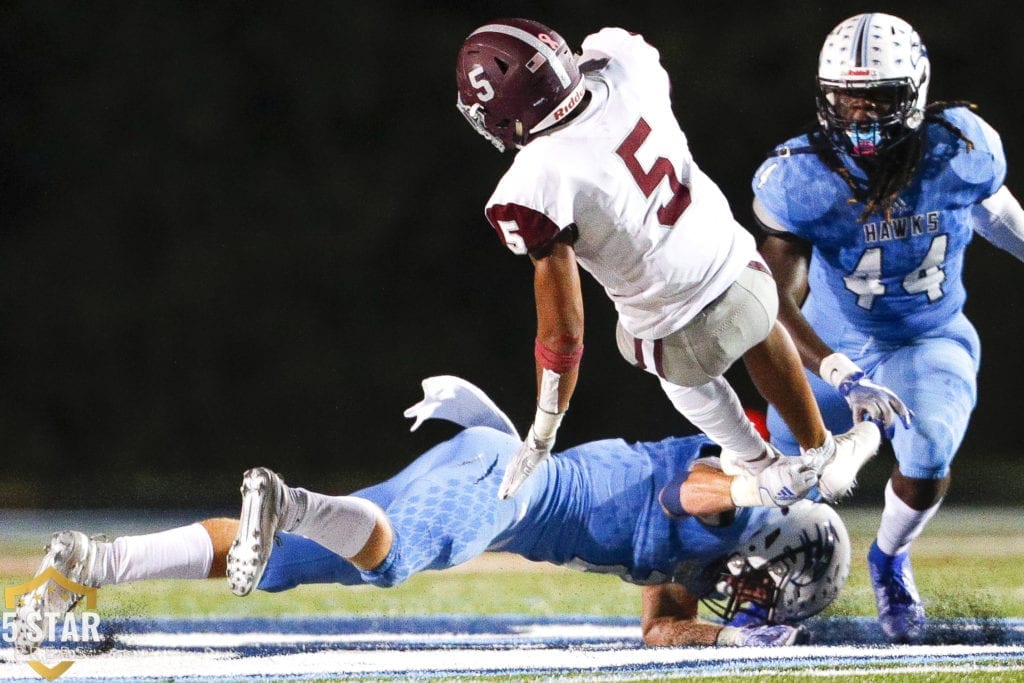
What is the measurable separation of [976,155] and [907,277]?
286 mm

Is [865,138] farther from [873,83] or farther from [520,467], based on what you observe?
[520,467]

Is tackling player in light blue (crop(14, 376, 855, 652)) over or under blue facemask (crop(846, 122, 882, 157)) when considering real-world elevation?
under

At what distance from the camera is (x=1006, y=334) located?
3641 millimetres

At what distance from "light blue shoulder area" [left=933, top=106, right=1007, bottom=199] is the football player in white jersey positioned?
1.82ft

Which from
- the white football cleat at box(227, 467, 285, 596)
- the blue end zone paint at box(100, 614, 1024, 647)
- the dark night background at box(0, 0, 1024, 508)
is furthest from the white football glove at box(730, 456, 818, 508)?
the dark night background at box(0, 0, 1024, 508)

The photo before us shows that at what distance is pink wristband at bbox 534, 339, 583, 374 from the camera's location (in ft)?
7.50

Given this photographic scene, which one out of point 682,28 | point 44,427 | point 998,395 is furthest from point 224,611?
point 998,395

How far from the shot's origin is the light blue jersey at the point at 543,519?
2.50 metres

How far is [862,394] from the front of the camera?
2680 millimetres

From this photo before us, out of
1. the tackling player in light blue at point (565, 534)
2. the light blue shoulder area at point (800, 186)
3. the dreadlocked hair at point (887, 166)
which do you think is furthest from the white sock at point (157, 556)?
the dreadlocked hair at point (887, 166)

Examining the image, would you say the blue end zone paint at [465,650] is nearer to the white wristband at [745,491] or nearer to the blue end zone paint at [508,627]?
the blue end zone paint at [508,627]

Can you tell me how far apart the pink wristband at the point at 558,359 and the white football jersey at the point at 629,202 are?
0.17 meters

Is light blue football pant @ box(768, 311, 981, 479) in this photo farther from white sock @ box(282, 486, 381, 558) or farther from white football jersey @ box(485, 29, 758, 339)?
white sock @ box(282, 486, 381, 558)

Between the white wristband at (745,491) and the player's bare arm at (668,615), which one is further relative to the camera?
the player's bare arm at (668,615)
